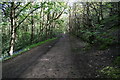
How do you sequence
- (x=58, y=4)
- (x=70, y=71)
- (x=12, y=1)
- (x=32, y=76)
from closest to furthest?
(x=32, y=76), (x=70, y=71), (x=12, y=1), (x=58, y=4)

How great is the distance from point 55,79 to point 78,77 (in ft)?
3.53

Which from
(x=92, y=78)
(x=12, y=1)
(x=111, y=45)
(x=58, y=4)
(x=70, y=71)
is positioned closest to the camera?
(x=92, y=78)

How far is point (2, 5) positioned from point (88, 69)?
972 cm

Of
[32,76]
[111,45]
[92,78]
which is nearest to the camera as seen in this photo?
[92,78]

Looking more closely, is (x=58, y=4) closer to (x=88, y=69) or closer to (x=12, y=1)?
(x=12, y=1)

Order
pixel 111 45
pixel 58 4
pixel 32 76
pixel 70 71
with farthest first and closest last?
pixel 58 4
pixel 111 45
pixel 70 71
pixel 32 76

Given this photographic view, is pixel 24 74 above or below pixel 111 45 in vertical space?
below

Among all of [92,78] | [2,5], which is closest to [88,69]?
[92,78]

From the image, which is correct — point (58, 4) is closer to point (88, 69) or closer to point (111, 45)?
point (111, 45)

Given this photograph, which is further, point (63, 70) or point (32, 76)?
point (63, 70)

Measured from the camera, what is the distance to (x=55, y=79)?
451 cm

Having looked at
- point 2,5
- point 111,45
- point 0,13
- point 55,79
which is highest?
point 2,5

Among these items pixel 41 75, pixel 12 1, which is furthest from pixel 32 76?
pixel 12 1

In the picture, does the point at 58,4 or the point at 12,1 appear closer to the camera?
the point at 12,1
